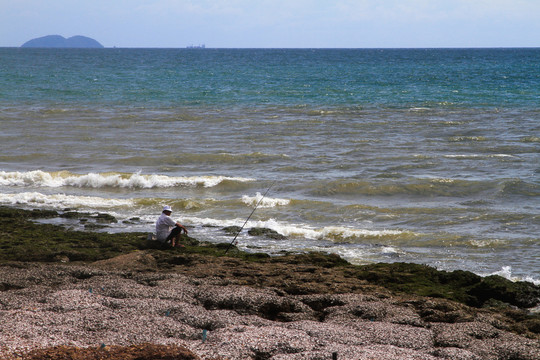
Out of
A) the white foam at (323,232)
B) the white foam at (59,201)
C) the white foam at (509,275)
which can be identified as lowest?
the white foam at (509,275)

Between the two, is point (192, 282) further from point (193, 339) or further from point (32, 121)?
point (32, 121)

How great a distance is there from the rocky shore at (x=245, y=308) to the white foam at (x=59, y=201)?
446 centimetres

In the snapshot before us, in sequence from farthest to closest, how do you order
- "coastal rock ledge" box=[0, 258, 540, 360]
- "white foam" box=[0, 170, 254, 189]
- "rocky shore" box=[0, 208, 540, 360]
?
"white foam" box=[0, 170, 254, 189]
"rocky shore" box=[0, 208, 540, 360]
"coastal rock ledge" box=[0, 258, 540, 360]

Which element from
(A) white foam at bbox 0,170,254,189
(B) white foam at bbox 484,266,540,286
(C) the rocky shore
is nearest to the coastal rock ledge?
(C) the rocky shore

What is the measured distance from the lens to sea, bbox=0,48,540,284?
12.8 metres

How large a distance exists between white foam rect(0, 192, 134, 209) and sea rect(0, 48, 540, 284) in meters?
0.05

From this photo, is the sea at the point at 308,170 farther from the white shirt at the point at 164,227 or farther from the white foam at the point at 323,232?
the white shirt at the point at 164,227

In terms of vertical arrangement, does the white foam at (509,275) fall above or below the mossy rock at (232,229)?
below

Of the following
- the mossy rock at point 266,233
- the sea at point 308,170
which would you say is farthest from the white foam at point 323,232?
the mossy rock at point 266,233

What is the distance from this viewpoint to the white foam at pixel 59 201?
1535 cm

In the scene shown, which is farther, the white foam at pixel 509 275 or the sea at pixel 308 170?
the sea at pixel 308 170

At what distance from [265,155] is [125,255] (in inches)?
453

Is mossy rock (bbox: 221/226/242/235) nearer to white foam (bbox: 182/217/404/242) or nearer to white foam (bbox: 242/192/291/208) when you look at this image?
white foam (bbox: 182/217/404/242)

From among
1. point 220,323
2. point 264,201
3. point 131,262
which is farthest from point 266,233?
point 220,323
